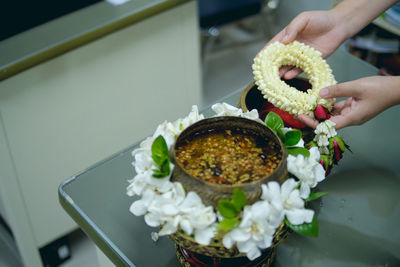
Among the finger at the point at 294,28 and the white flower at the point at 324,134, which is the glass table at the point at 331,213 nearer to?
the white flower at the point at 324,134

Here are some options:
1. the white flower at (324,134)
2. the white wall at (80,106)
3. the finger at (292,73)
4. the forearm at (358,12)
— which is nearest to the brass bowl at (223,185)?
the white flower at (324,134)

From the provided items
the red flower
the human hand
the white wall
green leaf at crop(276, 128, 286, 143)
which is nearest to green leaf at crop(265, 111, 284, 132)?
green leaf at crop(276, 128, 286, 143)

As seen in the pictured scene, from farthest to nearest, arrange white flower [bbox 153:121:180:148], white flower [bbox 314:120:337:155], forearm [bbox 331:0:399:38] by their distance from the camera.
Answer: forearm [bbox 331:0:399:38]
white flower [bbox 314:120:337:155]
white flower [bbox 153:121:180:148]

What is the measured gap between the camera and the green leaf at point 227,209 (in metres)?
0.63

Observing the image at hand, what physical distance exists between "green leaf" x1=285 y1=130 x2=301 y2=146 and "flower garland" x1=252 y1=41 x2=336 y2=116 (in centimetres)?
13

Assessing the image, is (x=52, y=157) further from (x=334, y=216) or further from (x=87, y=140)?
(x=334, y=216)

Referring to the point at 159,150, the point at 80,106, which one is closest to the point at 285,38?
the point at 159,150

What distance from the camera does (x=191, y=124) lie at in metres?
0.76

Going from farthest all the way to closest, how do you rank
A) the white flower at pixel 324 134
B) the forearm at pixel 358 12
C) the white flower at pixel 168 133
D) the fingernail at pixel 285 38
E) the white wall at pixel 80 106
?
the white wall at pixel 80 106, the forearm at pixel 358 12, the fingernail at pixel 285 38, the white flower at pixel 324 134, the white flower at pixel 168 133

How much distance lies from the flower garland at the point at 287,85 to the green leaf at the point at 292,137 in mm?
130

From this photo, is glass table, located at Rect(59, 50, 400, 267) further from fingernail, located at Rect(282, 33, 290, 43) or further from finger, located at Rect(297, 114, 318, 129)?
fingernail, located at Rect(282, 33, 290, 43)

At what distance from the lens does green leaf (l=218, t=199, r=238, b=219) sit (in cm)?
63

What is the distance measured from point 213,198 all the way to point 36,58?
102cm

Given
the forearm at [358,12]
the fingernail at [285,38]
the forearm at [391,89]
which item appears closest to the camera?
the forearm at [391,89]
